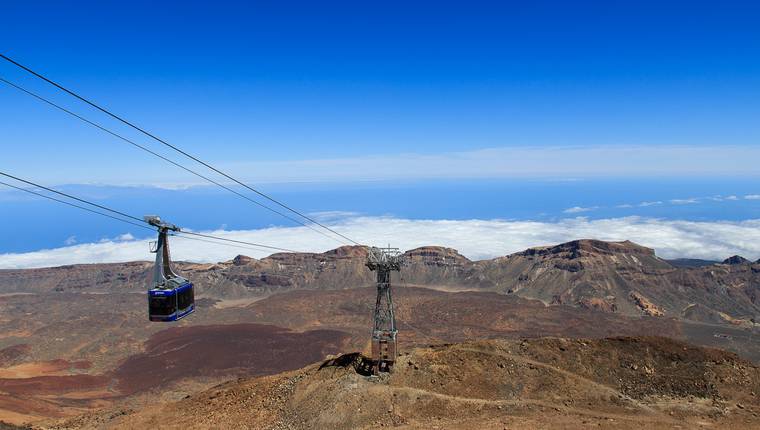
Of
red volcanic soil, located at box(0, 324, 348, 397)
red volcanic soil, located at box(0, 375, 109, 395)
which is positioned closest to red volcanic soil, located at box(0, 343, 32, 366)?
red volcanic soil, located at box(0, 324, 348, 397)

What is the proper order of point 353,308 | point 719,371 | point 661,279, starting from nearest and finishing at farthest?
point 719,371 → point 353,308 → point 661,279

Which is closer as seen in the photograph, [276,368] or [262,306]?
[276,368]

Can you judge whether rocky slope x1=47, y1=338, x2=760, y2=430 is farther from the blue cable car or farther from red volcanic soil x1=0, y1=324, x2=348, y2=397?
red volcanic soil x1=0, y1=324, x2=348, y2=397

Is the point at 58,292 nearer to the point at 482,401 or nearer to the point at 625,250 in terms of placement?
the point at 482,401

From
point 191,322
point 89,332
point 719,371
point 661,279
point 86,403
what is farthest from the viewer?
point 661,279

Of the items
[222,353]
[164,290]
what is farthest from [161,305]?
[222,353]

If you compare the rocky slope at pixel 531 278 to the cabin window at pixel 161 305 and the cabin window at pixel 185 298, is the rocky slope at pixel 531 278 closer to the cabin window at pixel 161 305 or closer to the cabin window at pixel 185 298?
the cabin window at pixel 185 298

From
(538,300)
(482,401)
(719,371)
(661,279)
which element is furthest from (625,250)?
(482,401)

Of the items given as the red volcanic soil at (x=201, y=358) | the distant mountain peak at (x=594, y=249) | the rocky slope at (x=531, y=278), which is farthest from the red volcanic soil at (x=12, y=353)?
the distant mountain peak at (x=594, y=249)
